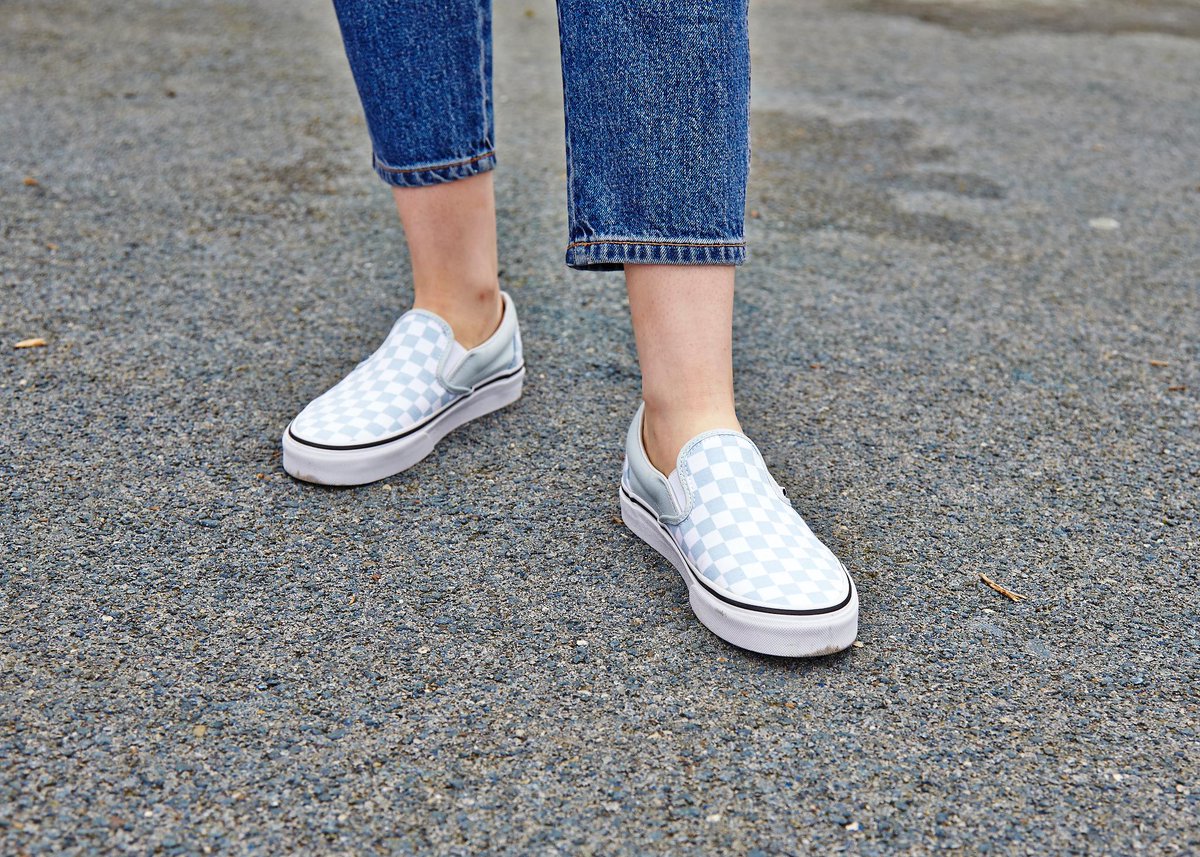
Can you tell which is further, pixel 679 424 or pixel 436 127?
pixel 436 127

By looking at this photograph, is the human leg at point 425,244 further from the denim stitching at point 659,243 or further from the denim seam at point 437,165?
the denim stitching at point 659,243

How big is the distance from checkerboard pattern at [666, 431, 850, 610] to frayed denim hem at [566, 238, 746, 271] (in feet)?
0.62

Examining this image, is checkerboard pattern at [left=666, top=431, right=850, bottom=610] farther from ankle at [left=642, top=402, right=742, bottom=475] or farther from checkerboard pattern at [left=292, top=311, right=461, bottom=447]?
checkerboard pattern at [left=292, top=311, right=461, bottom=447]

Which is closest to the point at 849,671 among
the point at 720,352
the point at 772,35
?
the point at 720,352

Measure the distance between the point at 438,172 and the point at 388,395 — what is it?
0.28m

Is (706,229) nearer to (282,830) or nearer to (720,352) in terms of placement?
(720,352)

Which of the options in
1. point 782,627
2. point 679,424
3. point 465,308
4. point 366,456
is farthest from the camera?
point 465,308

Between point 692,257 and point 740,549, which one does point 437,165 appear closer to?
point 692,257

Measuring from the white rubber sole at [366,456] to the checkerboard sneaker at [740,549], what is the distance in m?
0.29

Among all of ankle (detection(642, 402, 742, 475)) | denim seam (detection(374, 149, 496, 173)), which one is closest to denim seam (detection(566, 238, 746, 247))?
ankle (detection(642, 402, 742, 475))

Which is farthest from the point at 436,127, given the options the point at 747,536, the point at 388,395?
the point at 747,536

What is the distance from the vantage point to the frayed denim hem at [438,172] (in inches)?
→ 54.0

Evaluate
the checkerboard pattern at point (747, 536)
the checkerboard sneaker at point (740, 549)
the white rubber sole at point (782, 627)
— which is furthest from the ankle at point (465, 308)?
the white rubber sole at point (782, 627)

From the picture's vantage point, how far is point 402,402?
1396 mm
